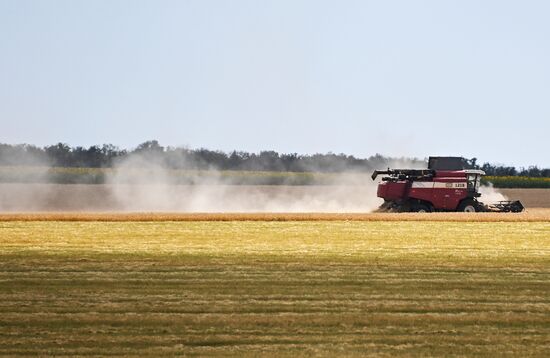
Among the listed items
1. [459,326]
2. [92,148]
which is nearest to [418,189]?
[459,326]

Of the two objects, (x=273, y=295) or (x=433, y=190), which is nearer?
(x=273, y=295)

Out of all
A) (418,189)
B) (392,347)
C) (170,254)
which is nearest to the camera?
(392,347)

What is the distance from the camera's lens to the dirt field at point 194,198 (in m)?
57.5

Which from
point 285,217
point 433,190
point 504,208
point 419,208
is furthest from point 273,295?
point 504,208

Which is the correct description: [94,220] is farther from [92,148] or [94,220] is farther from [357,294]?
[92,148]

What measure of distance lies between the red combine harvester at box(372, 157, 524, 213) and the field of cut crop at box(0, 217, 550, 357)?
1558cm

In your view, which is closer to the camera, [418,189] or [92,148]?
[418,189]

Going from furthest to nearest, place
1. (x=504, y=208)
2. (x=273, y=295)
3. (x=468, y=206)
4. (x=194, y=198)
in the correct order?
1. (x=194, y=198)
2. (x=504, y=208)
3. (x=468, y=206)
4. (x=273, y=295)

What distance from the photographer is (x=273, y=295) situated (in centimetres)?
1797

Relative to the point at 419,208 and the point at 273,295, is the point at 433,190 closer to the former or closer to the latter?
the point at 419,208

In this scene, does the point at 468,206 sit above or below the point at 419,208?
above

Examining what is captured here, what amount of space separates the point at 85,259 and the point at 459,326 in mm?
11958

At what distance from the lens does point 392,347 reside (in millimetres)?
13461

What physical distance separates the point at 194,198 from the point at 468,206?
61.6 ft
